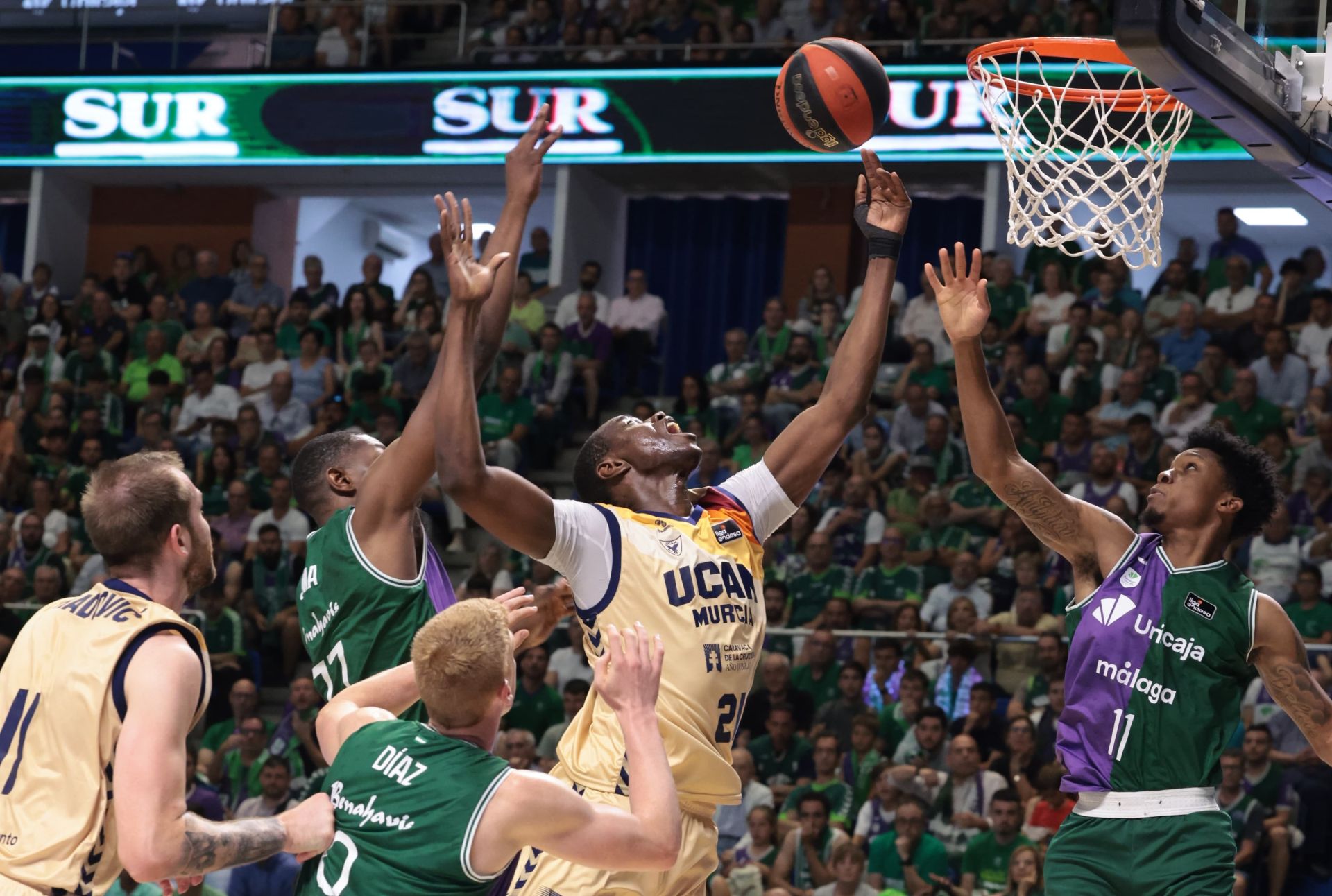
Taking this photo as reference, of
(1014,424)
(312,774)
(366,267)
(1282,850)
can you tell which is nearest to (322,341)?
(366,267)

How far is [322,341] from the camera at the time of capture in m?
16.3

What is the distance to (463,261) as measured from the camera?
4402 mm

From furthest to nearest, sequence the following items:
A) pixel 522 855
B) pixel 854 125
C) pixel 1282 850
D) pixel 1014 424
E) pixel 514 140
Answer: pixel 514 140 → pixel 1014 424 → pixel 1282 850 → pixel 854 125 → pixel 522 855

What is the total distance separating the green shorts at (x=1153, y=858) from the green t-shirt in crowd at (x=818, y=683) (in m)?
5.90

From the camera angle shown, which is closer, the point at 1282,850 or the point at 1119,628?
the point at 1119,628

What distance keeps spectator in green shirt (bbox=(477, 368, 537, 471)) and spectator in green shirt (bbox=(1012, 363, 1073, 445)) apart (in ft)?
14.5

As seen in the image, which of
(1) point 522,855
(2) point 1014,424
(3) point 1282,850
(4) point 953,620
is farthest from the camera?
(2) point 1014,424

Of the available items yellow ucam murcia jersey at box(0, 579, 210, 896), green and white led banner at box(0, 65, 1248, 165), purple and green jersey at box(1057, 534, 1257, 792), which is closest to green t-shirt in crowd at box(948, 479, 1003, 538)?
green and white led banner at box(0, 65, 1248, 165)

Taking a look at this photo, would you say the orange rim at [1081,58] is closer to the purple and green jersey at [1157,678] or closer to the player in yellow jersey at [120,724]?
the purple and green jersey at [1157,678]

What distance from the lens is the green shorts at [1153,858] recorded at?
489 centimetres

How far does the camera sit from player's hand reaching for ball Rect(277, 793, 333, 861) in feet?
12.0

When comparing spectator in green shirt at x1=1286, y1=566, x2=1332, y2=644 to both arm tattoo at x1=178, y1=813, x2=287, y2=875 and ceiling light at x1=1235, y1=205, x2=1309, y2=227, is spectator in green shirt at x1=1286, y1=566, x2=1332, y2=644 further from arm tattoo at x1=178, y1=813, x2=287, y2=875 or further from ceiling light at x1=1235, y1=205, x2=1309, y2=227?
arm tattoo at x1=178, y1=813, x2=287, y2=875

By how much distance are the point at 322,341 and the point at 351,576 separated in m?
11.8

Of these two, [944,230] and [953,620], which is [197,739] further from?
[944,230]
